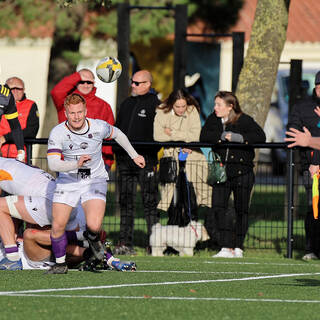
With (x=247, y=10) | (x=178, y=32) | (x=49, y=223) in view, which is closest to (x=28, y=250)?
(x=49, y=223)

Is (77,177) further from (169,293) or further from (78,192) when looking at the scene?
(169,293)

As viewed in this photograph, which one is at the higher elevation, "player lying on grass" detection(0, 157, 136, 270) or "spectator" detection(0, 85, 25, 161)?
"spectator" detection(0, 85, 25, 161)

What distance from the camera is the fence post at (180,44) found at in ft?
58.3

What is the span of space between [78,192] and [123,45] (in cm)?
752

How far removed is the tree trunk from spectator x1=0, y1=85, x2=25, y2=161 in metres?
5.12

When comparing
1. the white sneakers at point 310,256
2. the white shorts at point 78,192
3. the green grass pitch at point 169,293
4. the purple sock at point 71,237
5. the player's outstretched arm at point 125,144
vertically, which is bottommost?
the white sneakers at point 310,256

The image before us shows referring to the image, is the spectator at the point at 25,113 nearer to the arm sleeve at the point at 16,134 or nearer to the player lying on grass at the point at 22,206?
the arm sleeve at the point at 16,134

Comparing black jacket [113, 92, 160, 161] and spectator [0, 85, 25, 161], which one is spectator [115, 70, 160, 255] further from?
spectator [0, 85, 25, 161]

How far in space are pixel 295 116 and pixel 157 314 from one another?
6.06 m

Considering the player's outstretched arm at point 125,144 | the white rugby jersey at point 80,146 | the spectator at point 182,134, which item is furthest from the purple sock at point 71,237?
the spectator at point 182,134

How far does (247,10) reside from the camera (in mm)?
35812

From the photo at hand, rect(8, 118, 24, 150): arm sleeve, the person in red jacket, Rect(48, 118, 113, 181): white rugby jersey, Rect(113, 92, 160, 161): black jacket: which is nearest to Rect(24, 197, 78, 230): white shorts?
Rect(48, 118, 113, 181): white rugby jersey

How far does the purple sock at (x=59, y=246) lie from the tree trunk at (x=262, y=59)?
6303mm

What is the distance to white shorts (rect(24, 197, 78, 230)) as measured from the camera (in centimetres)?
1148
